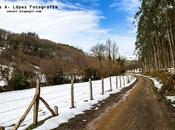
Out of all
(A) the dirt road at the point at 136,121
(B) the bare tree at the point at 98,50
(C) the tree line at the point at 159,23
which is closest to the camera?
(A) the dirt road at the point at 136,121

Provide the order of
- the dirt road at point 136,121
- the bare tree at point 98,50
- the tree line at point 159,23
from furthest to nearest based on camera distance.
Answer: the bare tree at point 98,50 → the tree line at point 159,23 → the dirt road at point 136,121

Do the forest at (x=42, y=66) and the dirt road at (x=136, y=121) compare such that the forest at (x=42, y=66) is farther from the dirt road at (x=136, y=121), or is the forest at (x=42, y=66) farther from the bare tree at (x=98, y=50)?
the dirt road at (x=136, y=121)

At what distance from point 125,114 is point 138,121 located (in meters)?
2.30

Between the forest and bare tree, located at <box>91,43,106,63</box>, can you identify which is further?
bare tree, located at <box>91,43,106,63</box>

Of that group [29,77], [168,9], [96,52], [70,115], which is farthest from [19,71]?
[96,52]

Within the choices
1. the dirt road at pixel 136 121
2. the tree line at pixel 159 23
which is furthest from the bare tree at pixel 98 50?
the dirt road at pixel 136 121

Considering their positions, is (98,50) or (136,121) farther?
(98,50)

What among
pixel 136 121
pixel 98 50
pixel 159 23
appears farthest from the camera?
pixel 98 50

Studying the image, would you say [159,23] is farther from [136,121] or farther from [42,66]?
[136,121]

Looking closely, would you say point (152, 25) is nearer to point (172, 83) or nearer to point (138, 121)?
point (172, 83)

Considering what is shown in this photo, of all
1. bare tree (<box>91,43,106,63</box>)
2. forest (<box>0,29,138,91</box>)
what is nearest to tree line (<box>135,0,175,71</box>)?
forest (<box>0,29,138,91</box>)

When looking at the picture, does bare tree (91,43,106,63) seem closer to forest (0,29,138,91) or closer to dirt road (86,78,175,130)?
forest (0,29,138,91)

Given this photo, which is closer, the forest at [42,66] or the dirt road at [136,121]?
the dirt road at [136,121]

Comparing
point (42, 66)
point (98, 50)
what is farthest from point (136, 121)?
point (98, 50)
